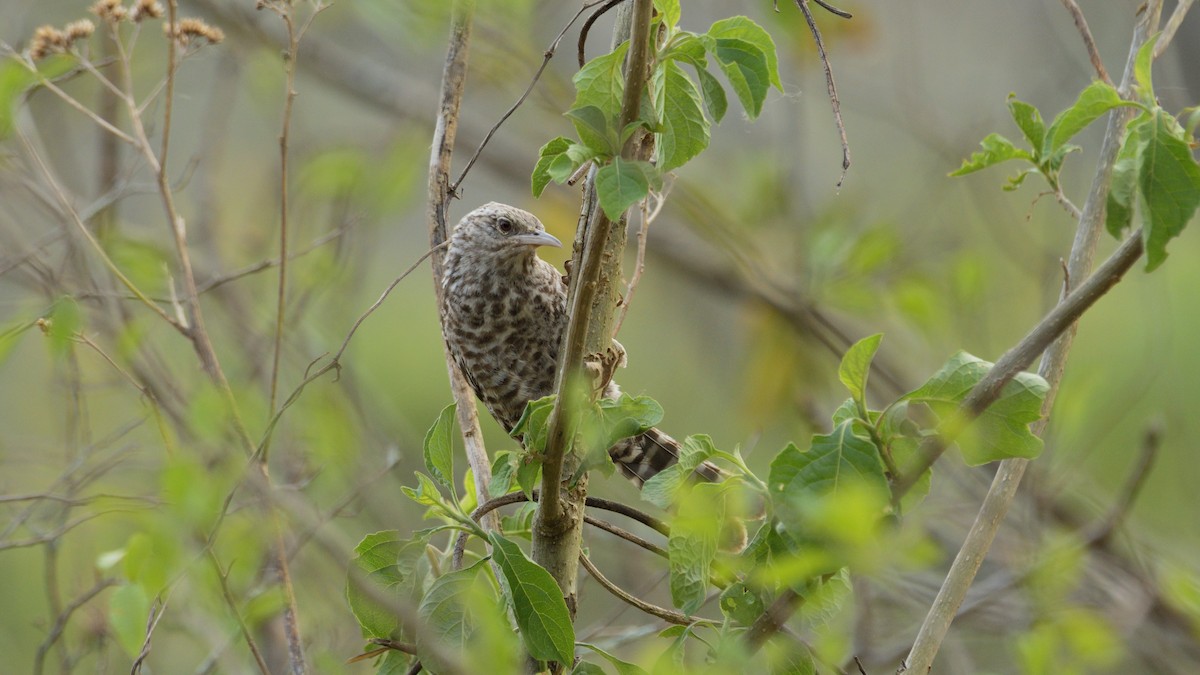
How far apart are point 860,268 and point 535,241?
183cm

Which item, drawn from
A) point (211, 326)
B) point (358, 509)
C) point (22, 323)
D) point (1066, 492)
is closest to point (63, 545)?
point (358, 509)

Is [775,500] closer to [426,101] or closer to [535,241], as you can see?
[535,241]

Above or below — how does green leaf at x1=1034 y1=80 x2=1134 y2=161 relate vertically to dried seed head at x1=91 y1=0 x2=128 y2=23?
above

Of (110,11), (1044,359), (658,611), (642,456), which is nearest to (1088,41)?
(1044,359)

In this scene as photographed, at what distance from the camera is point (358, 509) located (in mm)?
3756

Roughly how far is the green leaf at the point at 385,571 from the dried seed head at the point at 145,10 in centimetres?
169

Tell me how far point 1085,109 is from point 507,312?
8.58ft

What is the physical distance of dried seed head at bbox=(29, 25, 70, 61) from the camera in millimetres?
2866

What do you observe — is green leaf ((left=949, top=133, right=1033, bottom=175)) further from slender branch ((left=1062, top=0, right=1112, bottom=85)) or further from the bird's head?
the bird's head

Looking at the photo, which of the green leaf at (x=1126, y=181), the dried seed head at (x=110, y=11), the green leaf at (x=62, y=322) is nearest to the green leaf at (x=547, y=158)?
the green leaf at (x=1126, y=181)

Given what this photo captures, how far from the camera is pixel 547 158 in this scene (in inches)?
71.8

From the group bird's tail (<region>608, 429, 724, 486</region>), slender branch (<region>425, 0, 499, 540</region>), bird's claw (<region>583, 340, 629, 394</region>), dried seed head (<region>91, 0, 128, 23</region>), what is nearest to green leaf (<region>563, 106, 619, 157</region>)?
bird's claw (<region>583, 340, 629, 394</region>)

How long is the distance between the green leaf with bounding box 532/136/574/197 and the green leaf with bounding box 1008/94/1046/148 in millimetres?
757

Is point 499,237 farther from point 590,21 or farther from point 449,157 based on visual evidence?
point 590,21
